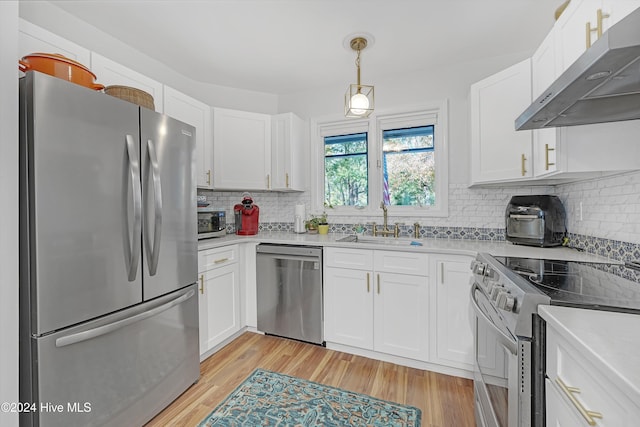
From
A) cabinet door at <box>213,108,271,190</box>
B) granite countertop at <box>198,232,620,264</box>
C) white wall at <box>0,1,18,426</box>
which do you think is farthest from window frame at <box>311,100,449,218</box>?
white wall at <box>0,1,18,426</box>

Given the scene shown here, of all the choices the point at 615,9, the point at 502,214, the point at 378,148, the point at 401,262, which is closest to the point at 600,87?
the point at 615,9

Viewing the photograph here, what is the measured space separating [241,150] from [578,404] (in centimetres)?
290

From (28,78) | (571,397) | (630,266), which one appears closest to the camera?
(571,397)

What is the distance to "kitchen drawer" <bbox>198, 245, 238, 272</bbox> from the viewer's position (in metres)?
2.20

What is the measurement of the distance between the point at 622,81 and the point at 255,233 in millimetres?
2817

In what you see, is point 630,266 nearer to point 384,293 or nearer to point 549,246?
point 549,246

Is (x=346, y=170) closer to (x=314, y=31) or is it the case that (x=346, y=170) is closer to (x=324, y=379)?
(x=314, y=31)

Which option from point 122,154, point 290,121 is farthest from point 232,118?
point 122,154

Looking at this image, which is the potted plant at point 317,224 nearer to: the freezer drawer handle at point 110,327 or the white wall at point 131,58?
the white wall at point 131,58

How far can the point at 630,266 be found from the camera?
1.34 metres

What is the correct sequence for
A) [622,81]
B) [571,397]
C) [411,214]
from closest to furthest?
[571,397]
[622,81]
[411,214]

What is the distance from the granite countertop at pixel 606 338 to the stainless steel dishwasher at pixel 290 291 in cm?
177

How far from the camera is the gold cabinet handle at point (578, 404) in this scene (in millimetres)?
640

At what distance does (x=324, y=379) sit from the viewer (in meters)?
2.02
